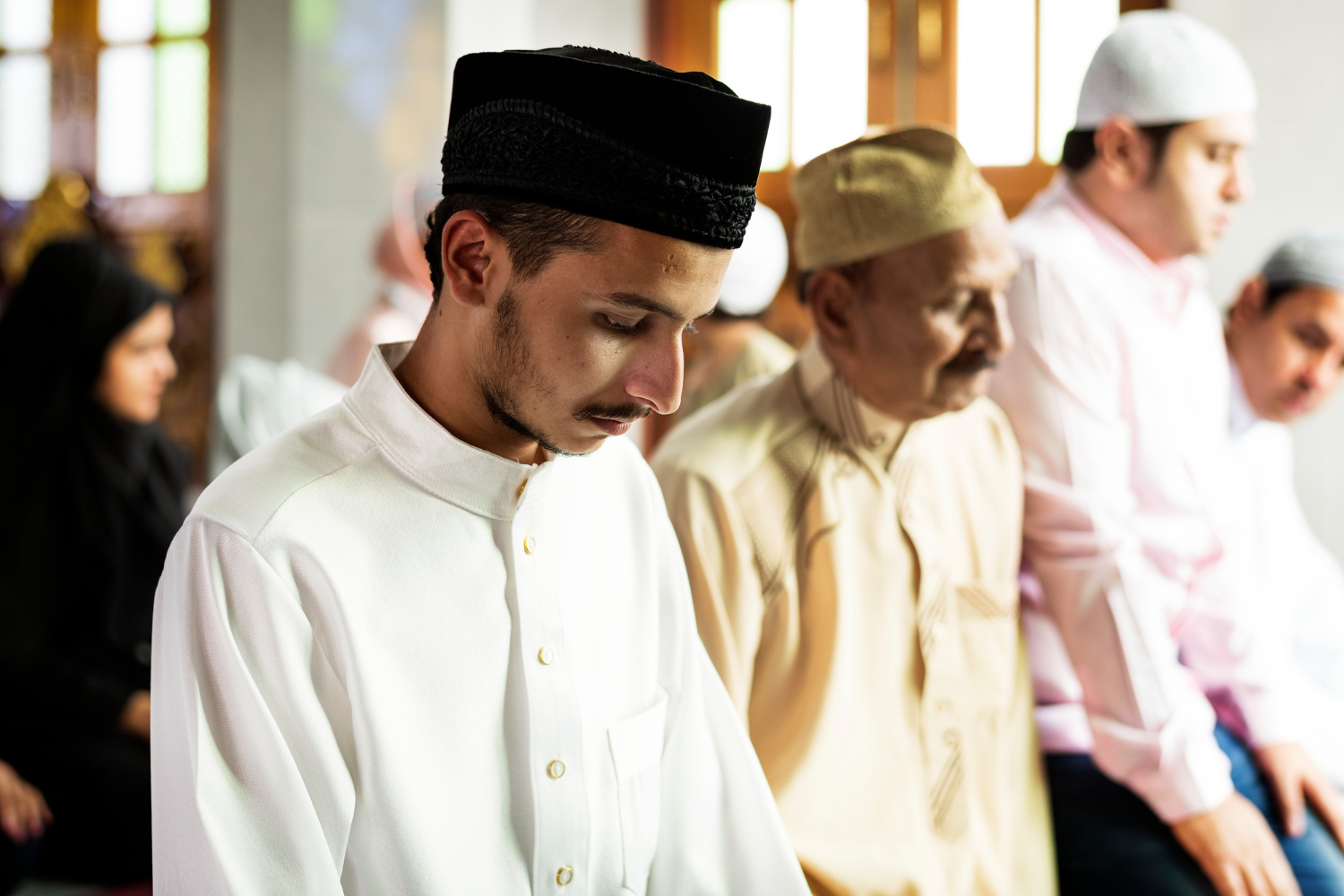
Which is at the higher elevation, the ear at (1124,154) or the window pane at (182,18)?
the window pane at (182,18)

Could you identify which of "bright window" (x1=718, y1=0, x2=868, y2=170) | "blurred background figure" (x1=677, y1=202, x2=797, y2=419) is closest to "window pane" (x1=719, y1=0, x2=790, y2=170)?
"bright window" (x1=718, y1=0, x2=868, y2=170)

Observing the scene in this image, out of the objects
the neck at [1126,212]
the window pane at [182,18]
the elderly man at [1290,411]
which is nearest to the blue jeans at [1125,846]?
the elderly man at [1290,411]

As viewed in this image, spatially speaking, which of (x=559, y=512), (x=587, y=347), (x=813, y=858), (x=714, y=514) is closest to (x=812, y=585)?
(x=714, y=514)

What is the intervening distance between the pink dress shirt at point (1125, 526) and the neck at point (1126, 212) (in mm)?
17

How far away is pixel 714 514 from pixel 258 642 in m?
0.68

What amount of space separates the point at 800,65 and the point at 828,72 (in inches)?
4.8

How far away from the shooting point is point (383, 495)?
1059 mm

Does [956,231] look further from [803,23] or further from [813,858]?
[803,23]

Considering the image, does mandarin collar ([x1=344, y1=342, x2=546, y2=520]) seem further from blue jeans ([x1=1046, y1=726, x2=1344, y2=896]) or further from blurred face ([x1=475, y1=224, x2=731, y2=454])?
blue jeans ([x1=1046, y1=726, x2=1344, y2=896])

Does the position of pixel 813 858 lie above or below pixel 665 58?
below

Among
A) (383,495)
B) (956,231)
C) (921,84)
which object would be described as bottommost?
(383,495)

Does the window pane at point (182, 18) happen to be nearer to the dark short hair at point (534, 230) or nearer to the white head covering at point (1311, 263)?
the white head covering at point (1311, 263)

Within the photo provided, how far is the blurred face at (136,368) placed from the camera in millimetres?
3102

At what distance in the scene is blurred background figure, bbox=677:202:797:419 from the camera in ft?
9.65
